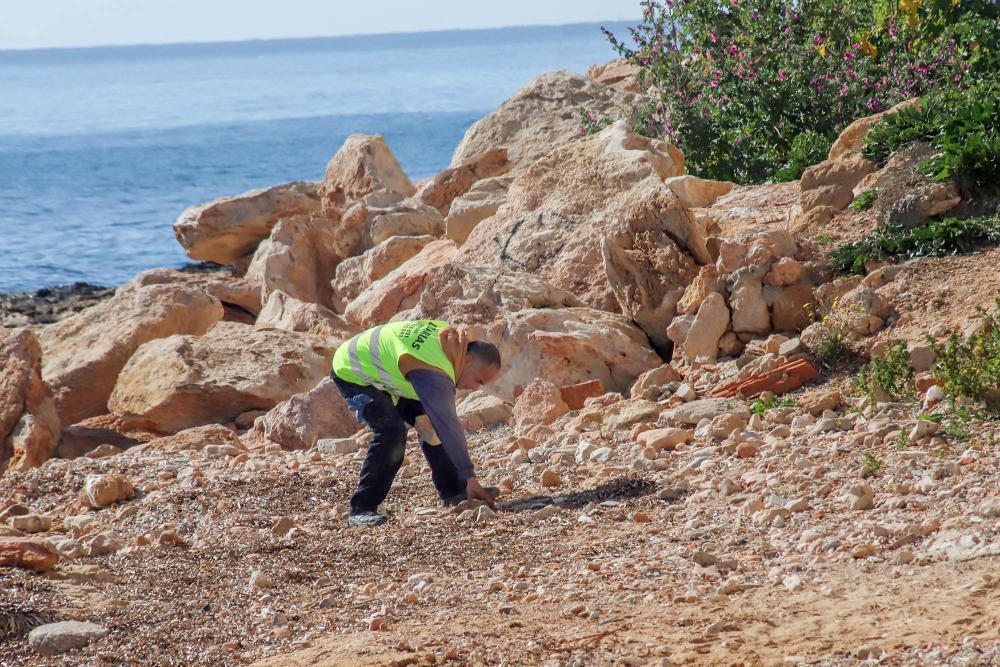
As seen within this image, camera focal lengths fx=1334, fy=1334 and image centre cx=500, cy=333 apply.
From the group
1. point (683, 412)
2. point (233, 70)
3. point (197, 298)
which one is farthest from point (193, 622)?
point (233, 70)

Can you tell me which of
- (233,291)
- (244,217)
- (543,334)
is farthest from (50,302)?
(543,334)

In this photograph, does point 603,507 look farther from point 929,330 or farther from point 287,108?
point 287,108

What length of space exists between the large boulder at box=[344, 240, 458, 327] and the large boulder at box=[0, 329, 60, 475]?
2.67 m

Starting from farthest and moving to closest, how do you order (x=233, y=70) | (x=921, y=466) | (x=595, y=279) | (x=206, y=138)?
1. (x=233, y=70)
2. (x=206, y=138)
3. (x=595, y=279)
4. (x=921, y=466)

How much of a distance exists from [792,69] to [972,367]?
707 cm

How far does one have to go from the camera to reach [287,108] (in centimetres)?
8706

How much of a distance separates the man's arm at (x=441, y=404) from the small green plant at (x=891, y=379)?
2.30 metres

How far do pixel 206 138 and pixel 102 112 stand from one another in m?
28.9

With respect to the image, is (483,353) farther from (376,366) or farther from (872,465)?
(872,465)

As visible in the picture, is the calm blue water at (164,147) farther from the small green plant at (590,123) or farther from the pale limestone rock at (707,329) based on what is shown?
the pale limestone rock at (707,329)

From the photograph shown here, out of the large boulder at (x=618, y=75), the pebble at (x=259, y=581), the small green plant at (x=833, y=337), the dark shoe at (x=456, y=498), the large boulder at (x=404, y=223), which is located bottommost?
the dark shoe at (x=456, y=498)

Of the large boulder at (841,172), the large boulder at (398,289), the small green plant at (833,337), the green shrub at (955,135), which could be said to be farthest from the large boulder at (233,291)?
the small green plant at (833,337)

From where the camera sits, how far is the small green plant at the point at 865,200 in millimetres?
9633

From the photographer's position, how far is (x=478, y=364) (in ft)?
22.4
